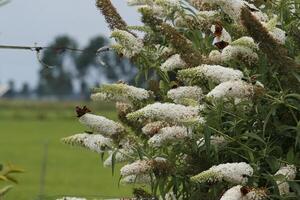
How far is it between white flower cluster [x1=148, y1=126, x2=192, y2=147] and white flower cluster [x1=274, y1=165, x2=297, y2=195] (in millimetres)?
333

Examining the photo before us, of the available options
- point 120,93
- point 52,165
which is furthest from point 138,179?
point 52,165

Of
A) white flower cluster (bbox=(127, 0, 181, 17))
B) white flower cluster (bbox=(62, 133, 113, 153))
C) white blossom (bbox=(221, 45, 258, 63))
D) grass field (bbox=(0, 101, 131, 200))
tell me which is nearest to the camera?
white blossom (bbox=(221, 45, 258, 63))

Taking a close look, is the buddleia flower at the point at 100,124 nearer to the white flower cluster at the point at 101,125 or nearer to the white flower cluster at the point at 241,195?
the white flower cluster at the point at 101,125

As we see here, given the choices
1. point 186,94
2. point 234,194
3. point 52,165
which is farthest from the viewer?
point 52,165

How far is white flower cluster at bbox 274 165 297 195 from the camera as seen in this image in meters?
2.94

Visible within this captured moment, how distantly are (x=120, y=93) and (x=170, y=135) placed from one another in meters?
0.30

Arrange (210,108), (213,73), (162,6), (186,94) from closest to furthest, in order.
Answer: (213,73) → (210,108) → (186,94) → (162,6)

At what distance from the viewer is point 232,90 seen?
2848 millimetres

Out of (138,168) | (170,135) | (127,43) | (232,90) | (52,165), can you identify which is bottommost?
(138,168)

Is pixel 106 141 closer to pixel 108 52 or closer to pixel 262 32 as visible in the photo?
pixel 108 52

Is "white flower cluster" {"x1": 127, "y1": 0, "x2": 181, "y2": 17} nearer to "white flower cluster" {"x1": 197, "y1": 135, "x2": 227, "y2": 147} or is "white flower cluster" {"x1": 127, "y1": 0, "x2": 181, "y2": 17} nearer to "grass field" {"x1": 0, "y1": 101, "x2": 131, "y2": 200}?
"white flower cluster" {"x1": 197, "y1": 135, "x2": 227, "y2": 147}

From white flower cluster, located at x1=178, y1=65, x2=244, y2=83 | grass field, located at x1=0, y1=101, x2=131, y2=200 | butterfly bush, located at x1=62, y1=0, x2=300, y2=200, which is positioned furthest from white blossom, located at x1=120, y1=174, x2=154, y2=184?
grass field, located at x1=0, y1=101, x2=131, y2=200

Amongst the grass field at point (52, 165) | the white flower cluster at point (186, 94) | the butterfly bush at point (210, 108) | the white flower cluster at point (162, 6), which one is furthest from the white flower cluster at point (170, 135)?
the grass field at point (52, 165)

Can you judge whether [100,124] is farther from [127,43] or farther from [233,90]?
[233,90]
